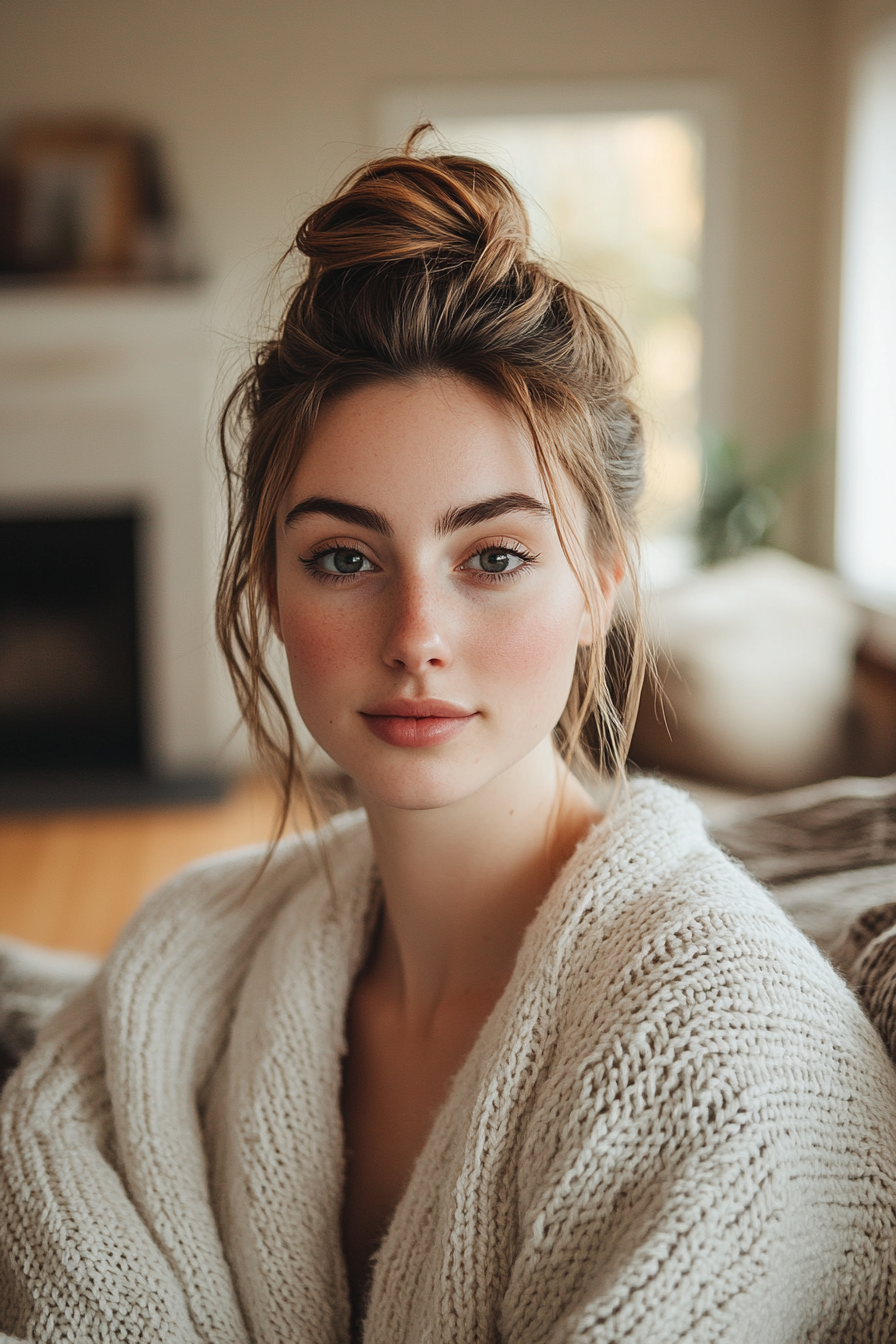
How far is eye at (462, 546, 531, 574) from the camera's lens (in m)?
0.93

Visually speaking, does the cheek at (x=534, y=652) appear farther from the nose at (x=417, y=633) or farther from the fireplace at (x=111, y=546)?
the fireplace at (x=111, y=546)

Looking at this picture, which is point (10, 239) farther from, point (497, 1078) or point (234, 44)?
point (497, 1078)

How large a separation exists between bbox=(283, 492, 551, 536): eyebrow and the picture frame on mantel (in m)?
3.79

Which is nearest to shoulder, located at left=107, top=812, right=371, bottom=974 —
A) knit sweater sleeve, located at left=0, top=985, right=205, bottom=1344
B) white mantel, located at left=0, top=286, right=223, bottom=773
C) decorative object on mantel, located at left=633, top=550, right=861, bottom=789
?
knit sweater sleeve, located at left=0, top=985, right=205, bottom=1344

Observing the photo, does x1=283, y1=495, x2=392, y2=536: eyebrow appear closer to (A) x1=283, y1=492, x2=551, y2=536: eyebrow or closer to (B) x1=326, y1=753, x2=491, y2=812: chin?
(A) x1=283, y1=492, x2=551, y2=536: eyebrow

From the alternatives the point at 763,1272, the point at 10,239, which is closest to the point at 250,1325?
the point at 763,1272

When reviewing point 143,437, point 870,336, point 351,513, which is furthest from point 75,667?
point 351,513

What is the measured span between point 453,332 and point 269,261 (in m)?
3.84

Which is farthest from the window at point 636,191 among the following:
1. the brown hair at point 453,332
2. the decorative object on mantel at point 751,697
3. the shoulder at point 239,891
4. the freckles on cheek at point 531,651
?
the freckles on cheek at point 531,651

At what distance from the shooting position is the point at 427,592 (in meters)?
0.90

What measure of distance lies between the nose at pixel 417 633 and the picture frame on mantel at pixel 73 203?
386cm

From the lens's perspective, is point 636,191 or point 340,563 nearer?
point 340,563

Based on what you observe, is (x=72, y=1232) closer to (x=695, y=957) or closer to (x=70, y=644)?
(x=695, y=957)

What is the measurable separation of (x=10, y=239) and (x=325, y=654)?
161 inches
